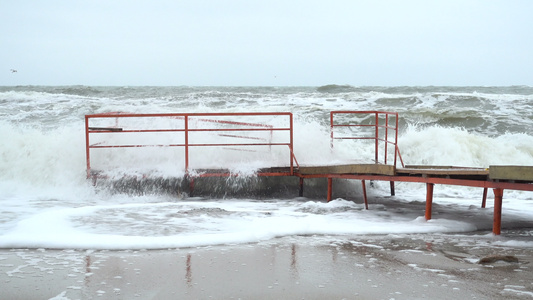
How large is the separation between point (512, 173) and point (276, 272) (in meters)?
2.97

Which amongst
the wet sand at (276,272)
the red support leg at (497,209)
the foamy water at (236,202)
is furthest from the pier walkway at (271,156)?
the wet sand at (276,272)

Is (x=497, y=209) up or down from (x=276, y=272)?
up

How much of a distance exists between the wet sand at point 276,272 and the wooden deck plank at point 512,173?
766 millimetres

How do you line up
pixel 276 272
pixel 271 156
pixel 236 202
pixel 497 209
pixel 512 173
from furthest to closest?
pixel 271 156 → pixel 236 202 → pixel 497 209 → pixel 512 173 → pixel 276 272

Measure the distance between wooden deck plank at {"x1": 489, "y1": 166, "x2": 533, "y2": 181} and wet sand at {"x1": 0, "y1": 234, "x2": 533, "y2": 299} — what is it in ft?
2.51

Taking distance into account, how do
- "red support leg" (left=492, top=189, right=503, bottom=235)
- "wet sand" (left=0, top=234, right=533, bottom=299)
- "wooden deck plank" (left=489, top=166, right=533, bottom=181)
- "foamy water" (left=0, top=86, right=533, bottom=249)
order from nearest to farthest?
1. "wet sand" (left=0, top=234, right=533, bottom=299)
2. "wooden deck plank" (left=489, top=166, right=533, bottom=181)
3. "foamy water" (left=0, top=86, right=533, bottom=249)
4. "red support leg" (left=492, top=189, right=503, bottom=235)

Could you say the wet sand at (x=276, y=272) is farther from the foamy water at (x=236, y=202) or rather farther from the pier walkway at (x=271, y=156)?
the pier walkway at (x=271, y=156)

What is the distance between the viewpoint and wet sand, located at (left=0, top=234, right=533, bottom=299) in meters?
3.95

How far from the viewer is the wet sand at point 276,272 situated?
3947mm

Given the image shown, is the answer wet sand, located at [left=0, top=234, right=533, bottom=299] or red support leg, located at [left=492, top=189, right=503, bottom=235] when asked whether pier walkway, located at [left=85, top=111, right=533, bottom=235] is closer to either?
red support leg, located at [left=492, top=189, right=503, bottom=235]

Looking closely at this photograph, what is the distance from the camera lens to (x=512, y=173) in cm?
594

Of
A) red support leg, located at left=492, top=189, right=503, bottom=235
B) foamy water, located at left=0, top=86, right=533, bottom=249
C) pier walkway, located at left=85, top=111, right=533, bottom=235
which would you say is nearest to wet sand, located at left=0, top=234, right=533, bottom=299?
foamy water, located at left=0, top=86, right=533, bottom=249

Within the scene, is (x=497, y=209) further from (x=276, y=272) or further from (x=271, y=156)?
(x=271, y=156)

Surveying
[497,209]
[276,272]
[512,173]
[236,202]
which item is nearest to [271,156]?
[236,202]
